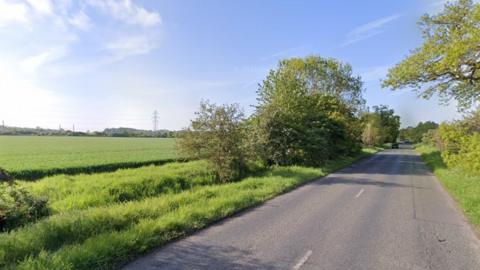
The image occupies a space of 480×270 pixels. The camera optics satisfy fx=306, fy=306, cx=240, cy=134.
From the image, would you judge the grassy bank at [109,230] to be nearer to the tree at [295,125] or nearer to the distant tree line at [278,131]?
the distant tree line at [278,131]

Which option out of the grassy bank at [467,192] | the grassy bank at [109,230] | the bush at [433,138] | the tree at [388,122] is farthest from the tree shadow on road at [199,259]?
the tree at [388,122]

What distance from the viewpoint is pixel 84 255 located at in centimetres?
464

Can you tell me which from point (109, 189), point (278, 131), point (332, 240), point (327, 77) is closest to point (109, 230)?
point (332, 240)

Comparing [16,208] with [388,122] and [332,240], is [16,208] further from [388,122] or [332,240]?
[388,122]

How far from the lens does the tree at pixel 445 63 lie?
11789 mm

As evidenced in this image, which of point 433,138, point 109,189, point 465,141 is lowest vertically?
point 109,189

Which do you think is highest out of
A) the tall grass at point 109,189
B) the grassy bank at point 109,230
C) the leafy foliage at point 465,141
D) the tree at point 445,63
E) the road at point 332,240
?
the tree at point 445,63

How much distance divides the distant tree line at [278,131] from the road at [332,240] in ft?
21.9

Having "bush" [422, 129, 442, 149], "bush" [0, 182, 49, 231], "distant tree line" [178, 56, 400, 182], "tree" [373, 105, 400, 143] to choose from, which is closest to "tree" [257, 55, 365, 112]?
"distant tree line" [178, 56, 400, 182]

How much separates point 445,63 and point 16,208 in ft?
47.3

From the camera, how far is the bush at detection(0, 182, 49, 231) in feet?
24.8

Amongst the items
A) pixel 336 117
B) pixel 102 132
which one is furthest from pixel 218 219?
pixel 102 132

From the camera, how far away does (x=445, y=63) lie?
11234 millimetres

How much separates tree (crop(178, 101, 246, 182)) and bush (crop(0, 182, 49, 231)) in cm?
811
